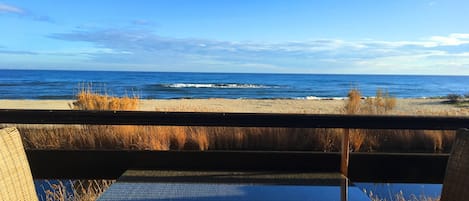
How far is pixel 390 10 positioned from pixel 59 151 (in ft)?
29.7

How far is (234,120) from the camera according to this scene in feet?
6.64

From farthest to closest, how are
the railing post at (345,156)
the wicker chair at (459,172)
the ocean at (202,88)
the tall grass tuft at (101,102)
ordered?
the ocean at (202,88) < the tall grass tuft at (101,102) < the railing post at (345,156) < the wicker chair at (459,172)

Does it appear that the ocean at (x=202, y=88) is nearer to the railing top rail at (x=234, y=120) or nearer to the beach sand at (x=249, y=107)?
the beach sand at (x=249, y=107)

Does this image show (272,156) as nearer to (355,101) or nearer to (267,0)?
(355,101)

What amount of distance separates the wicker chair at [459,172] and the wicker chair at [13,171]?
1.31 metres

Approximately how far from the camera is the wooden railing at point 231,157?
2.03 m

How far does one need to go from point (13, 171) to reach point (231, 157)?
115 centimetres

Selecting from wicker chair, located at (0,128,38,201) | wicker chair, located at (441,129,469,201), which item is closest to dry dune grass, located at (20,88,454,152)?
wicker chair, located at (441,129,469,201)

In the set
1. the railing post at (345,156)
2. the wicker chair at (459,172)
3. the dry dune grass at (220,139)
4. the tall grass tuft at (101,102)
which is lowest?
the dry dune grass at (220,139)

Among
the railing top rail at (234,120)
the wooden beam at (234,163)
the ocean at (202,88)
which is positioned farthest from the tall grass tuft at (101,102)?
the railing top rail at (234,120)

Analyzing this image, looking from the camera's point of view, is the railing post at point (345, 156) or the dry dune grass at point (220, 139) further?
the dry dune grass at point (220, 139)

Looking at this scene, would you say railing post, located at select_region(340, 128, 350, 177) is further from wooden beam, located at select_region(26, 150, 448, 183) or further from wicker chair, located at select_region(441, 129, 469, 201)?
wicker chair, located at select_region(441, 129, 469, 201)

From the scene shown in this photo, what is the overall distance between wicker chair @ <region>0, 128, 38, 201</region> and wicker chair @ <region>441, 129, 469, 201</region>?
1.31 m

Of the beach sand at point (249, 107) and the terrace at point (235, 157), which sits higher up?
the terrace at point (235, 157)
